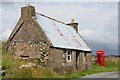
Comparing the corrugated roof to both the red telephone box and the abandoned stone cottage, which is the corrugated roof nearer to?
the abandoned stone cottage

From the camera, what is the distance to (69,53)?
25.4 metres

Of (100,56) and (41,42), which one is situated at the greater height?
(41,42)

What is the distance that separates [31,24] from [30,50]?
8.30 feet

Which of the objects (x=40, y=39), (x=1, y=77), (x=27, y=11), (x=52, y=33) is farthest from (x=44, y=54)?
(x=1, y=77)

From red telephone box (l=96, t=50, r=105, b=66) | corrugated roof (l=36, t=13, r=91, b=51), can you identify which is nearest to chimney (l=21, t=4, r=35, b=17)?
corrugated roof (l=36, t=13, r=91, b=51)

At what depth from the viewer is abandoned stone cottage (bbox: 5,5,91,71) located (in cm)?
2235

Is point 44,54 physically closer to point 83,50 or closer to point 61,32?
point 61,32

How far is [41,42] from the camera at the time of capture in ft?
74.4

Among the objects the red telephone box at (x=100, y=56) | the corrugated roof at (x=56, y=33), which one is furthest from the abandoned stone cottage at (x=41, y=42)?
the red telephone box at (x=100, y=56)

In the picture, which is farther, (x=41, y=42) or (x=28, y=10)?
(x=28, y=10)

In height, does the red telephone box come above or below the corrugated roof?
below

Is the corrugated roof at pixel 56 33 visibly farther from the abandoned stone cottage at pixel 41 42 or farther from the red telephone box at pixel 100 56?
the red telephone box at pixel 100 56

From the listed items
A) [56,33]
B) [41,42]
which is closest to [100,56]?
[56,33]

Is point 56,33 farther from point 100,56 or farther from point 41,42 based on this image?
point 100,56
